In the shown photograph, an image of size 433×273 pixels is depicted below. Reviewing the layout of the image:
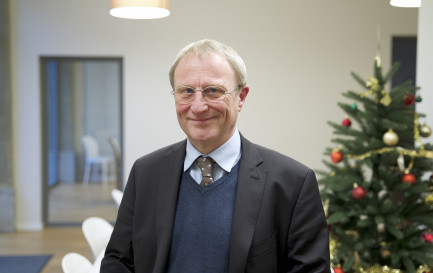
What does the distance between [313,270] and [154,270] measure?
1.50 feet

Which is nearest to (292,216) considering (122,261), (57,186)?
(122,261)

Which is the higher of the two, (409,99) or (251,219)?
(409,99)

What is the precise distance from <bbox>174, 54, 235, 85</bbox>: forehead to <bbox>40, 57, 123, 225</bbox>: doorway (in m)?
5.71

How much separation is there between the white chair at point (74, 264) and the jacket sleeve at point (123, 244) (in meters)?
0.94

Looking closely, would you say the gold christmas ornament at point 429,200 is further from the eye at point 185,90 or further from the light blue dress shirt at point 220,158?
the eye at point 185,90

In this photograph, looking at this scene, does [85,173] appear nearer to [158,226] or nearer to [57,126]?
[57,126]

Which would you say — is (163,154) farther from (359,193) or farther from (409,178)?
(409,178)

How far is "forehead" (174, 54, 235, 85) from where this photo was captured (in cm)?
144

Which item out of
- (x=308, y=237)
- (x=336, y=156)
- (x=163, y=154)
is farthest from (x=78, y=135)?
(x=308, y=237)

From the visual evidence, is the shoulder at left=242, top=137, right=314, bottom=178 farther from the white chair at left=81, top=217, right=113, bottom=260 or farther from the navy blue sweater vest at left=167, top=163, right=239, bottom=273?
the white chair at left=81, top=217, right=113, bottom=260

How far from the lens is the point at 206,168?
5.07 feet

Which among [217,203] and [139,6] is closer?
[217,203]

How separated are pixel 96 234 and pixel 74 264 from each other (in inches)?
26.1

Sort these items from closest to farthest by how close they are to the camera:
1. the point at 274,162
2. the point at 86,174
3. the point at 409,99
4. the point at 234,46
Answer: the point at 274,162 → the point at 409,99 → the point at 234,46 → the point at 86,174
